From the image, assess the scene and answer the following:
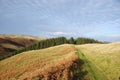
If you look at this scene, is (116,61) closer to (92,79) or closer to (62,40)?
(92,79)

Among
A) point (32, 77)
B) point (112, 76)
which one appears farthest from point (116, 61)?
point (32, 77)

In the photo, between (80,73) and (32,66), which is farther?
(32,66)

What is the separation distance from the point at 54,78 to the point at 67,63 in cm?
806

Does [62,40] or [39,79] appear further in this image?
[62,40]

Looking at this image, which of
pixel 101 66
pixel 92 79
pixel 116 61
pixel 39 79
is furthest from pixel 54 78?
pixel 116 61

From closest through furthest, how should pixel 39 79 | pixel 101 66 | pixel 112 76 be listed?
pixel 39 79, pixel 112 76, pixel 101 66

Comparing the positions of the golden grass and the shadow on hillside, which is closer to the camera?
the shadow on hillside

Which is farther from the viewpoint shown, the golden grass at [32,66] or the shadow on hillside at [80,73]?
the golden grass at [32,66]

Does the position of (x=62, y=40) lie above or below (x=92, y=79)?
above

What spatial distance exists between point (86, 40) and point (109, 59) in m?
104

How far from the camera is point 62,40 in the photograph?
453 feet

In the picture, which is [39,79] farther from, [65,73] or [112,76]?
[112,76]

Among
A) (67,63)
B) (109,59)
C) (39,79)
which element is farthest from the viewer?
(109,59)

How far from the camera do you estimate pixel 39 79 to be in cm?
2503
